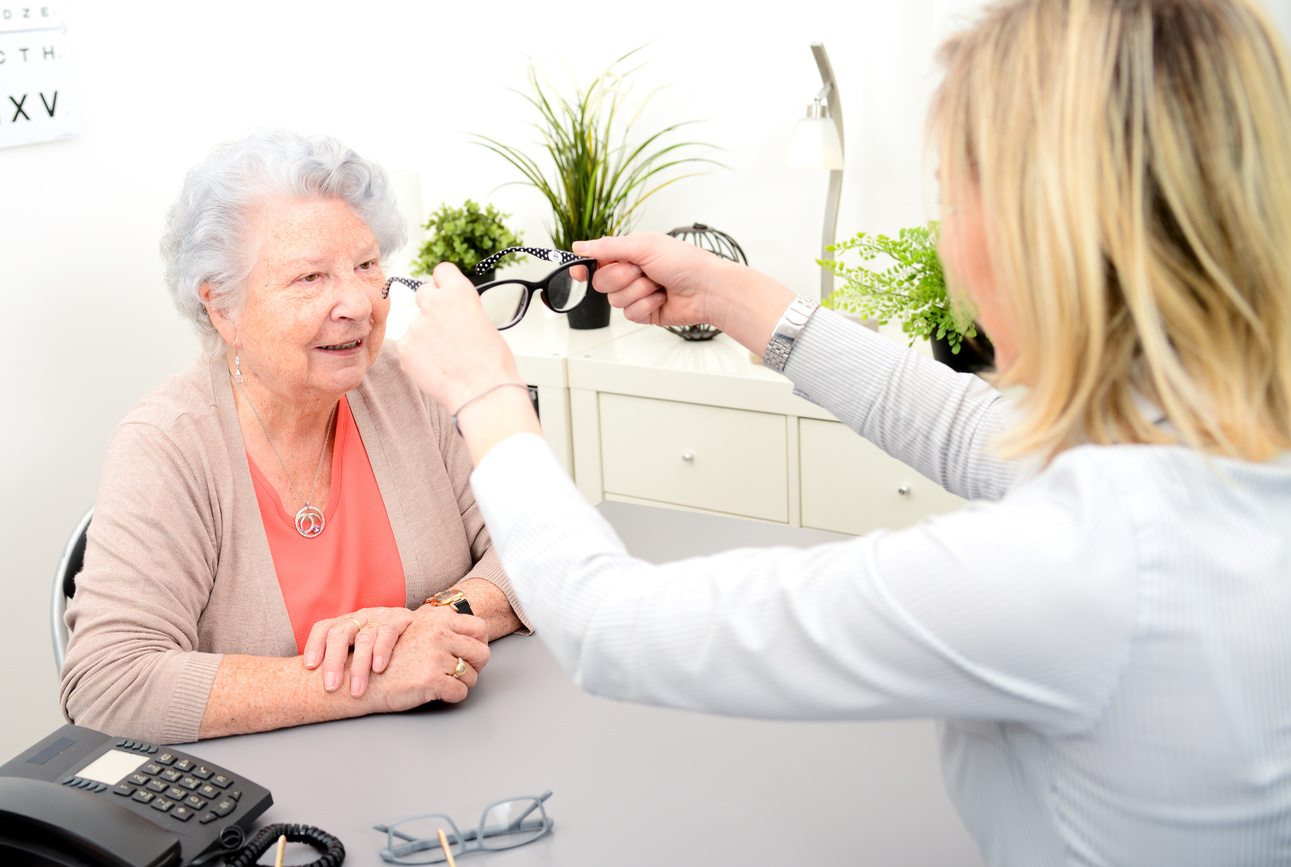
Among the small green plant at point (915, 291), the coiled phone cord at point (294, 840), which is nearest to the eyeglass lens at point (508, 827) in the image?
the coiled phone cord at point (294, 840)

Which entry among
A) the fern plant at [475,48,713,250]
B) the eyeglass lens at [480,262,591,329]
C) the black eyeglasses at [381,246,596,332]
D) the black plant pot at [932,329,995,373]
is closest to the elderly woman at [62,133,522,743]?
the black eyeglasses at [381,246,596,332]

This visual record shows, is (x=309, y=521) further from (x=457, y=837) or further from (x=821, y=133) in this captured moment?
(x=821, y=133)

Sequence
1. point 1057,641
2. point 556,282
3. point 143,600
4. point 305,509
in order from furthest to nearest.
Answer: point 305,509 → point 556,282 → point 143,600 → point 1057,641

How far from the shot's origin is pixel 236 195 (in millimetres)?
1556

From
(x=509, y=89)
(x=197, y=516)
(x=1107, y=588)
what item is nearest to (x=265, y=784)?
(x=197, y=516)

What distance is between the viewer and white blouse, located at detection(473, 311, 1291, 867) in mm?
638

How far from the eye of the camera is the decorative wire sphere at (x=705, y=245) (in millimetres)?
2799

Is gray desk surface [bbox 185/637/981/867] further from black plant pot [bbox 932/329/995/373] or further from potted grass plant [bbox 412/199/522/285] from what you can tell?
potted grass plant [bbox 412/199/522/285]

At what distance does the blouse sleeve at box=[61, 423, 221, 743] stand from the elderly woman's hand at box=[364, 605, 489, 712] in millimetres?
212

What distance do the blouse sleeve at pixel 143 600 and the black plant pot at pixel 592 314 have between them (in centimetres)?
163

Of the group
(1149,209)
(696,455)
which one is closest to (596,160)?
(696,455)

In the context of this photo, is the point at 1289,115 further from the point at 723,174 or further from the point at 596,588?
the point at 723,174

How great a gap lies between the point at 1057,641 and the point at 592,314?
8.06 feet

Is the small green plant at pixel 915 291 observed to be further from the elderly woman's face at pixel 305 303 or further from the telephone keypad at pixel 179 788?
the telephone keypad at pixel 179 788
